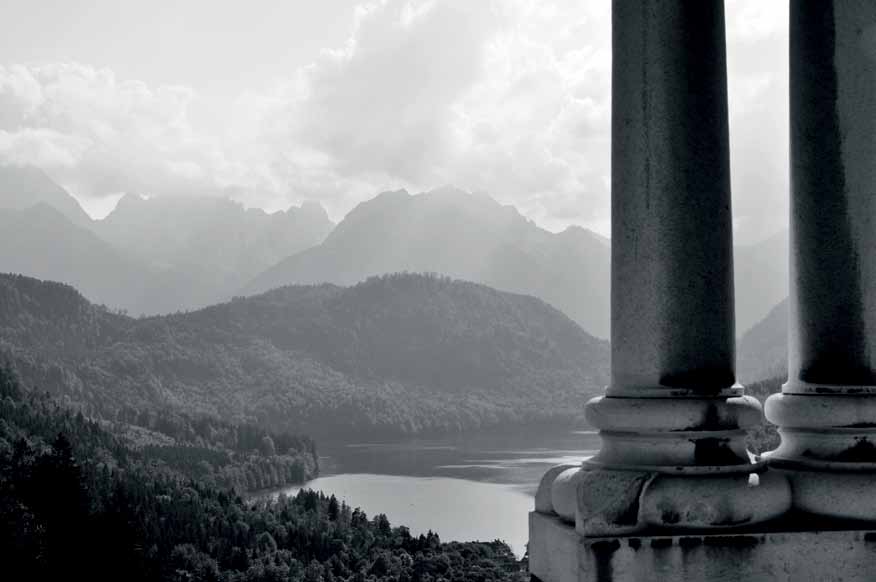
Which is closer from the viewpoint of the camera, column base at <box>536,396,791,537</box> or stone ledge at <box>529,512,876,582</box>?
stone ledge at <box>529,512,876,582</box>

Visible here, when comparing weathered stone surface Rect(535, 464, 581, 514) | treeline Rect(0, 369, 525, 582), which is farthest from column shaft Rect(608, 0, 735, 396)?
treeline Rect(0, 369, 525, 582)

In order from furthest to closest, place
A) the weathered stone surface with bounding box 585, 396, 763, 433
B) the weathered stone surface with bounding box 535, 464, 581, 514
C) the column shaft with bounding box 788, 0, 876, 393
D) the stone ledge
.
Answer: the weathered stone surface with bounding box 535, 464, 581, 514 < the column shaft with bounding box 788, 0, 876, 393 < the weathered stone surface with bounding box 585, 396, 763, 433 < the stone ledge

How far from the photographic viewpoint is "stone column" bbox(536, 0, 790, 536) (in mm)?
7441

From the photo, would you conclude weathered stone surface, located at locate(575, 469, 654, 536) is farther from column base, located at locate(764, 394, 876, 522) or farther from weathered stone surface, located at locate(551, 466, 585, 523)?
column base, located at locate(764, 394, 876, 522)

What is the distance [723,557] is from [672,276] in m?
1.92

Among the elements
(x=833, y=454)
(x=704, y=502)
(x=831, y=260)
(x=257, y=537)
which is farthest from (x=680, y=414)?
(x=257, y=537)

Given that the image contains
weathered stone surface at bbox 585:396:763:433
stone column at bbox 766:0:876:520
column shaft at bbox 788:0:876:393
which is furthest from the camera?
column shaft at bbox 788:0:876:393

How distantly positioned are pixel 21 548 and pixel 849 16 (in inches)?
2601

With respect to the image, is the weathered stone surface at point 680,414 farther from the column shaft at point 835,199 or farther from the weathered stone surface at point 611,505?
the column shaft at point 835,199

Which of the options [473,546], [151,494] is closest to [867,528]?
[473,546]

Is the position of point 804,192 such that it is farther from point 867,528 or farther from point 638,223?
point 867,528

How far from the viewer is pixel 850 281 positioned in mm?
7848

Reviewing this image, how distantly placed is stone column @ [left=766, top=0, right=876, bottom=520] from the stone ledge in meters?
0.34

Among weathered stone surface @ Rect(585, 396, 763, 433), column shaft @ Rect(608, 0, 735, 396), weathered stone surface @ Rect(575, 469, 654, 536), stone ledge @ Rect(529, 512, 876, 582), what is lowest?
stone ledge @ Rect(529, 512, 876, 582)
